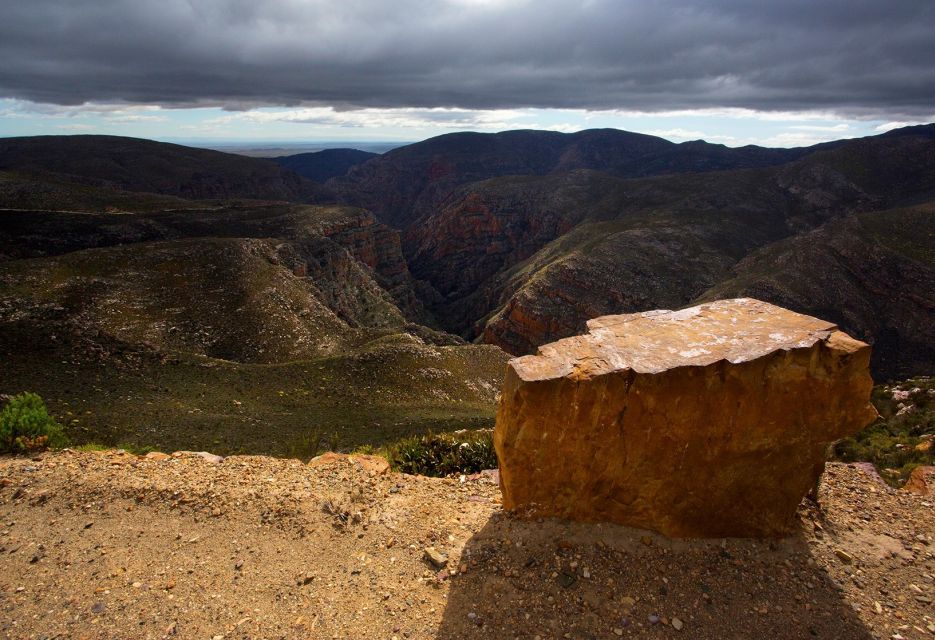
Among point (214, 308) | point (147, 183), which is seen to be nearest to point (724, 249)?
point (214, 308)

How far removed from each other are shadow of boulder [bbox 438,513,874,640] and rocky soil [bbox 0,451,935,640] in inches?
1.1

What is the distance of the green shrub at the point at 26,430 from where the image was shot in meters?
13.4

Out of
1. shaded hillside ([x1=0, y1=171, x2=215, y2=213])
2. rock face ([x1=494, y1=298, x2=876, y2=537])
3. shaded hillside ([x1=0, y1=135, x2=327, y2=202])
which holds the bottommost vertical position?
rock face ([x1=494, y1=298, x2=876, y2=537])

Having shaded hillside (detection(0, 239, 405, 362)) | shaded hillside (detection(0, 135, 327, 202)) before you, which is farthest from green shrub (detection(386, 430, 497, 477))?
shaded hillside (detection(0, 135, 327, 202))

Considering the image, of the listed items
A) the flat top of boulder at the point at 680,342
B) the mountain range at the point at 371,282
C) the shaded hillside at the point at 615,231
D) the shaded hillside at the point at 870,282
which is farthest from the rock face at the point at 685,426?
the shaded hillside at the point at 615,231

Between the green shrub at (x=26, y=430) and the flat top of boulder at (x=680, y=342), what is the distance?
1314 centimetres

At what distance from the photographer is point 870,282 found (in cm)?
6769

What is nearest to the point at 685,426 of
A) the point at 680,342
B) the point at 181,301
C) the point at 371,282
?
the point at 680,342

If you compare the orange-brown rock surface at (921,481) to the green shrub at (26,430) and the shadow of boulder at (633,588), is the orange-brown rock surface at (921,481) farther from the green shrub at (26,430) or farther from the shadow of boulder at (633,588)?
the green shrub at (26,430)

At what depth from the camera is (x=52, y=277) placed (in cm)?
4391

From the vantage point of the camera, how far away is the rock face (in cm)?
948

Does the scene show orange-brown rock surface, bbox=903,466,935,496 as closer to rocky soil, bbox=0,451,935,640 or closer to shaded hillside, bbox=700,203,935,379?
rocky soil, bbox=0,451,935,640

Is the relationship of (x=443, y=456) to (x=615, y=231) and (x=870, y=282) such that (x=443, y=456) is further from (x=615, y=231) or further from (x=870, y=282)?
(x=615, y=231)

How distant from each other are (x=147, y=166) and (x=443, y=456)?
18412cm
